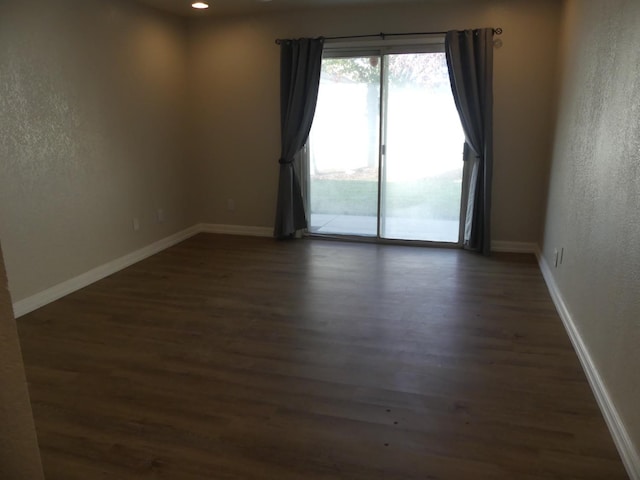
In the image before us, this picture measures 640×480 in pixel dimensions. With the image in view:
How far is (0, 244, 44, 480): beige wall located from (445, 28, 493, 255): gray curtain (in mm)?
4459

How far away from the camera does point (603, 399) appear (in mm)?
2240

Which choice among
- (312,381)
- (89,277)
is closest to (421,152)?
(312,381)

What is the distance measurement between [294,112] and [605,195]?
11.0ft

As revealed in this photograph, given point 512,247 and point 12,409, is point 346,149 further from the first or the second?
point 12,409

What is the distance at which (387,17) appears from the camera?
473 cm

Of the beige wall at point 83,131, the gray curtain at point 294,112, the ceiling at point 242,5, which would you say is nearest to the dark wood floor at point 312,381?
the beige wall at point 83,131

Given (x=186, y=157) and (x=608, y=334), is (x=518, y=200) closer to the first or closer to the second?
(x=608, y=334)

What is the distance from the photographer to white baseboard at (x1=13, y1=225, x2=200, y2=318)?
136 inches

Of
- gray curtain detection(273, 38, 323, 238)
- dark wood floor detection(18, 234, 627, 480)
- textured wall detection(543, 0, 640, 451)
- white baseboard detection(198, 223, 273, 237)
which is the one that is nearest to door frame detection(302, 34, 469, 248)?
gray curtain detection(273, 38, 323, 238)

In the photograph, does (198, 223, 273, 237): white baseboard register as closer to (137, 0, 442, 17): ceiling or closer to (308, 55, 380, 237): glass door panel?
(308, 55, 380, 237): glass door panel

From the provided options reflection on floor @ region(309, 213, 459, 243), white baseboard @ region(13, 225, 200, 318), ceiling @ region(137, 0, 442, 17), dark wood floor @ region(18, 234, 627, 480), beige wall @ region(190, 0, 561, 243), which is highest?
ceiling @ region(137, 0, 442, 17)

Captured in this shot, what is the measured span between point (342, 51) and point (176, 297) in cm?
304

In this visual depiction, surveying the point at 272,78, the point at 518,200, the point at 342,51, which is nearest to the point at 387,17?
the point at 342,51

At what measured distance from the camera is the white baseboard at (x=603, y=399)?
72.4 inches
